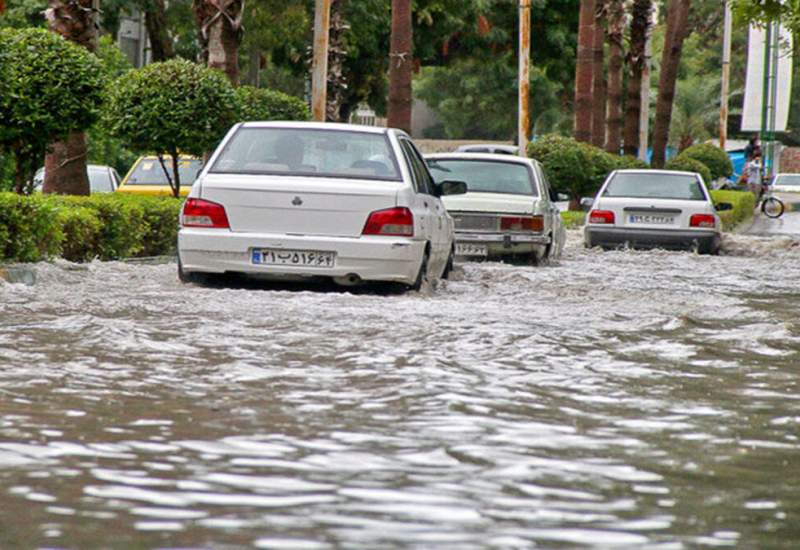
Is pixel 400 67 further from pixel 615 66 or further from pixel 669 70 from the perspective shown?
pixel 669 70

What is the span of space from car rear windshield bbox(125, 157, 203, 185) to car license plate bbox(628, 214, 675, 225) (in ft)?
23.5

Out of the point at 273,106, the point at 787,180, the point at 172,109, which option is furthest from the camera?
the point at 787,180

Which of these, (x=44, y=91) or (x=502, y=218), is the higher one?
(x=44, y=91)

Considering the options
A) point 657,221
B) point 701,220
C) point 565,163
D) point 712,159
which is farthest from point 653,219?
point 712,159

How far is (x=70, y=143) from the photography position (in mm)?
21922

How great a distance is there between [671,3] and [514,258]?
32.3 meters

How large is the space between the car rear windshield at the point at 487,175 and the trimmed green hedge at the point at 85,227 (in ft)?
10.3

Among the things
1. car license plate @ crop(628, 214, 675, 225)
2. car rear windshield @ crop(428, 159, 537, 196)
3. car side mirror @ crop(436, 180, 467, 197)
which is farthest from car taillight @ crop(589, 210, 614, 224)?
car side mirror @ crop(436, 180, 467, 197)

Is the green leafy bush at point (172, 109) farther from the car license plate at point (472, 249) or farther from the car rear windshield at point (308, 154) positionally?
the car rear windshield at point (308, 154)

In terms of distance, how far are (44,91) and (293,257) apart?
6257 millimetres

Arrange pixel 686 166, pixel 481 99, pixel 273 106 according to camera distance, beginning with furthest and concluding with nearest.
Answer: pixel 481 99, pixel 686 166, pixel 273 106

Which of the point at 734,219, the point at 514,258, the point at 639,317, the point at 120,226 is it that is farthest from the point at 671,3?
the point at 639,317

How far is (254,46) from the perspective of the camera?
50.8 meters

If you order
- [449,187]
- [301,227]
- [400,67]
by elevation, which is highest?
[400,67]
